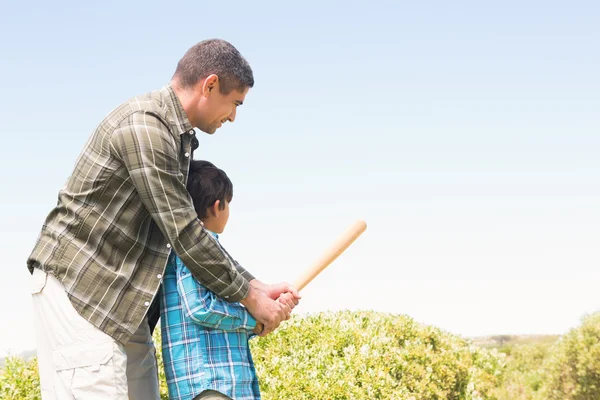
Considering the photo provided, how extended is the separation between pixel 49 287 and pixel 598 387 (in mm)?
7585

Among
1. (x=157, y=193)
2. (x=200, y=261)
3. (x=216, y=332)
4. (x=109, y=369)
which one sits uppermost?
(x=157, y=193)

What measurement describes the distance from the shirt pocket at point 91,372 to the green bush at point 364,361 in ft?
7.31

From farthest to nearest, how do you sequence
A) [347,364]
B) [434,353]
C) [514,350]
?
1. [514,350]
2. [434,353]
3. [347,364]

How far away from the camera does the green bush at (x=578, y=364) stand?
8.57 metres

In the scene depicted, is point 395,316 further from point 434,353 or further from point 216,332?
point 216,332

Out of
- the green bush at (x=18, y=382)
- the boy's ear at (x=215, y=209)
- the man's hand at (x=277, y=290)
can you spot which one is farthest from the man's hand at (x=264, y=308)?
the green bush at (x=18, y=382)

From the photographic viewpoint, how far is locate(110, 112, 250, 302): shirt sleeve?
3027 millimetres

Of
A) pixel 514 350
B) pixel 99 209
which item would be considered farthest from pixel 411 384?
pixel 514 350

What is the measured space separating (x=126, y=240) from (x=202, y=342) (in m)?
0.59

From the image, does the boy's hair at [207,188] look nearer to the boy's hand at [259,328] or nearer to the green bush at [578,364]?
the boy's hand at [259,328]

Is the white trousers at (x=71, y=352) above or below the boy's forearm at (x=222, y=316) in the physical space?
below

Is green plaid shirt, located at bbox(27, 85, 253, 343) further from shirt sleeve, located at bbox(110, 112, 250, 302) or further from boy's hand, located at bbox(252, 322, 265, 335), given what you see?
boy's hand, located at bbox(252, 322, 265, 335)

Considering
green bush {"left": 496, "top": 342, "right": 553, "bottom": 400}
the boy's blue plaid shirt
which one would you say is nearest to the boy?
the boy's blue plaid shirt

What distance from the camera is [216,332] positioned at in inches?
126
